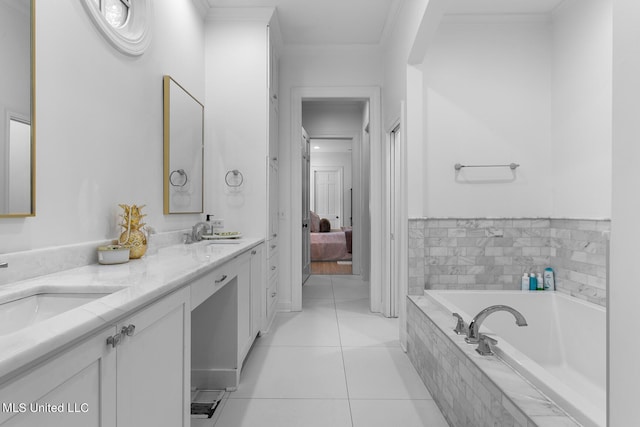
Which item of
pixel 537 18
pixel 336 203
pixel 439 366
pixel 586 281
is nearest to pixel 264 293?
pixel 439 366

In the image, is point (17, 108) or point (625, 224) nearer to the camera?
point (625, 224)

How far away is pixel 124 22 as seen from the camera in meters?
1.94

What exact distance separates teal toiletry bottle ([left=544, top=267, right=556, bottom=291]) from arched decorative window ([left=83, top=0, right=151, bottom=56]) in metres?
3.07

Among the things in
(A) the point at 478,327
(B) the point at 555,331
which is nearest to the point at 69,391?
(A) the point at 478,327

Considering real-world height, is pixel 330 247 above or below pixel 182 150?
below

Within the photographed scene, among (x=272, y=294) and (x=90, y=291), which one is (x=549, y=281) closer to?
(x=272, y=294)

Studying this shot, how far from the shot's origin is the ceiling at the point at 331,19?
2.97 m

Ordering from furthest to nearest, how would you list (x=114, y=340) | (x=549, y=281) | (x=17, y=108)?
(x=549, y=281) < (x=17, y=108) < (x=114, y=340)

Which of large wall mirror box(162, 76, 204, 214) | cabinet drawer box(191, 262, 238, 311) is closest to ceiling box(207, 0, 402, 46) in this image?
large wall mirror box(162, 76, 204, 214)

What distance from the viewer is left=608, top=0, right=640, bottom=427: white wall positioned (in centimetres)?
73

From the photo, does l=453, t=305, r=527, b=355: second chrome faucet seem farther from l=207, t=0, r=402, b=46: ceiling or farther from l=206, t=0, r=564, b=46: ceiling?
l=207, t=0, r=402, b=46: ceiling

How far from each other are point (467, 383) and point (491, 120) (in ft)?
6.70

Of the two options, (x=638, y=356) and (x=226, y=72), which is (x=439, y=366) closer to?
(x=638, y=356)

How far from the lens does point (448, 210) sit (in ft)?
9.04
